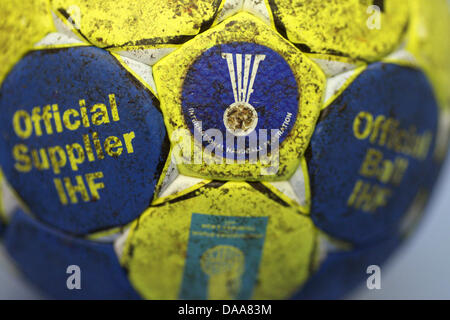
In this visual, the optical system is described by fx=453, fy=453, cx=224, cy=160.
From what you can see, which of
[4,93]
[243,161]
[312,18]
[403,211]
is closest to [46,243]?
[4,93]

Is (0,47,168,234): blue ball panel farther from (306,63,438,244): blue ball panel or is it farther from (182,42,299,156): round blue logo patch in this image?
(306,63,438,244): blue ball panel

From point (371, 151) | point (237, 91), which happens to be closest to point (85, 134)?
point (237, 91)

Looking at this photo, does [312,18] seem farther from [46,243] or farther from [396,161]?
[46,243]

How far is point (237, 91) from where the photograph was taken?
0.82 meters

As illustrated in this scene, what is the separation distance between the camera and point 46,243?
3.23 feet

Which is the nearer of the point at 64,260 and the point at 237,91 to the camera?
the point at 237,91

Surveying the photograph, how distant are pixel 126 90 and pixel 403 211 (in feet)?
2.31

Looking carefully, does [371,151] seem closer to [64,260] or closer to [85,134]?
[85,134]

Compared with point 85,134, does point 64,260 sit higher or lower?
lower

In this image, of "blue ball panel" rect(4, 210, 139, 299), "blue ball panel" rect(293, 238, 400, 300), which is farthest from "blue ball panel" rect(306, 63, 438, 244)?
"blue ball panel" rect(4, 210, 139, 299)

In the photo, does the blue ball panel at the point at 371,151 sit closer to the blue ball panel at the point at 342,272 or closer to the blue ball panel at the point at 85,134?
the blue ball panel at the point at 342,272

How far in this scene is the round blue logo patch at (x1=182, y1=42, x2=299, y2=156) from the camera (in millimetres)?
819

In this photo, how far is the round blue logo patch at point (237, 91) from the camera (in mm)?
819

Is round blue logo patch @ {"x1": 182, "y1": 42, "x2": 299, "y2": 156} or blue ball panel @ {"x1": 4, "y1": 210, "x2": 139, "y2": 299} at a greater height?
round blue logo patch @ {"x1": 182, "y1": 42, "x2": 299, "y2": 156}
